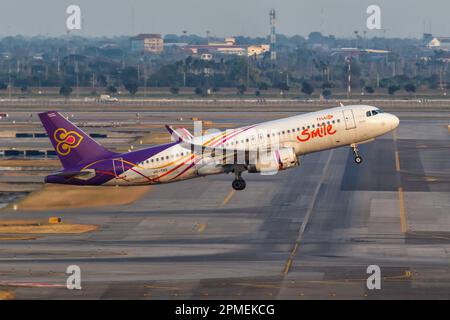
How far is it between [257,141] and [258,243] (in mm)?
10291

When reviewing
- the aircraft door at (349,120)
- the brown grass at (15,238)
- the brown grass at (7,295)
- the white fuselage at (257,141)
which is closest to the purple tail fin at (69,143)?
the white fuselage at (257,141)

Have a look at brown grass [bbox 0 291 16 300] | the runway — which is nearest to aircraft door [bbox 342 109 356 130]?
the runway

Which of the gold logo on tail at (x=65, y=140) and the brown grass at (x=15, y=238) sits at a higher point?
the gold logo on tail at (x=65, y=140)

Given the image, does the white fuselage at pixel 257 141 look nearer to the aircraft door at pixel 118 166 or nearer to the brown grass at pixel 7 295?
the aircraft door at pixel 118 166

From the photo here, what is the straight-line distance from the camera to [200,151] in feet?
359

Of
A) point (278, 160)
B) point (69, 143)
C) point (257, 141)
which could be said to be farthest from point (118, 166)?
point (278, 160)

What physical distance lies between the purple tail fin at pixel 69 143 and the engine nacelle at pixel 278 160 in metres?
15.3

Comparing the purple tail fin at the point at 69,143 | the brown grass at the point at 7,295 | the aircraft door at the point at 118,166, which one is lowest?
the brown grass at the point at 7,295

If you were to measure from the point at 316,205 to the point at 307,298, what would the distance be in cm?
4317

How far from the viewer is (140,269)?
9262 centimetres

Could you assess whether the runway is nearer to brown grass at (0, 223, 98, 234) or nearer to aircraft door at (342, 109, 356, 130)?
brown grass at (0, 223, 98, 234)

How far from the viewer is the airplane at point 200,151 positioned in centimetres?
10788

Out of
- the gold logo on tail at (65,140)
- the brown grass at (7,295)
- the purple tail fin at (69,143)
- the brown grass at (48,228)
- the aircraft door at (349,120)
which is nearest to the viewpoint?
the brown grass at (7,295)
